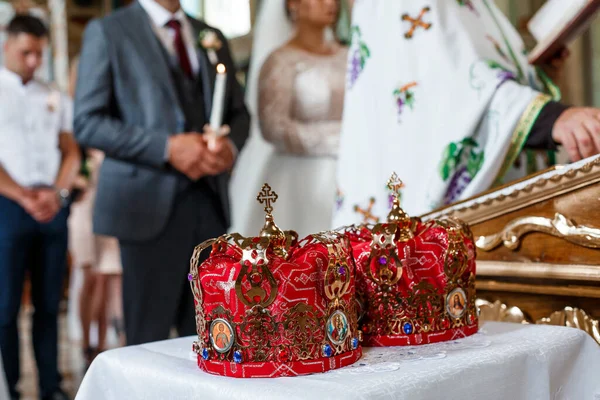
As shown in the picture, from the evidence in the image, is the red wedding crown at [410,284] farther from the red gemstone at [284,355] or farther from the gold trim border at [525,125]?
the gold trim border at [525,125]

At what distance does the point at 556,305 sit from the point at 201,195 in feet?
4.02

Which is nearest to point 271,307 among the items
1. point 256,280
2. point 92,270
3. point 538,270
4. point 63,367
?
point 256,280

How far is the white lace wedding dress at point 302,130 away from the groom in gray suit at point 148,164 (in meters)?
0.76

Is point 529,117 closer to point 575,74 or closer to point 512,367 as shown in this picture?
point 512,367

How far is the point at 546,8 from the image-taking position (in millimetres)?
2029

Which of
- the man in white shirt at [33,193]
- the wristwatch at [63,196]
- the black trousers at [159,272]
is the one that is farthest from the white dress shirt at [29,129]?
the black trousers at [159,272]

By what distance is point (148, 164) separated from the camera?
237 centimetres

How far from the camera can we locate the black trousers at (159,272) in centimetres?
233

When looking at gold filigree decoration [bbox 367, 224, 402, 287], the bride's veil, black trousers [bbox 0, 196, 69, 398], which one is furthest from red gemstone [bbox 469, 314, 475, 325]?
black trousers [bbox 0, 196, 69, 398]

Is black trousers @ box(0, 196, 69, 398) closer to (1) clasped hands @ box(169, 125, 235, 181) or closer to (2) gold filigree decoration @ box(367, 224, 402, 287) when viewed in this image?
(1) clasped hands @ box(169, 125, 235, 181)

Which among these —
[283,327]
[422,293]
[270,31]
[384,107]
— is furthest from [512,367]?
[270,31]

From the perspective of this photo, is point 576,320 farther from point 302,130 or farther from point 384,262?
point 302,130

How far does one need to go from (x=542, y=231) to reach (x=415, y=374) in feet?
1.95

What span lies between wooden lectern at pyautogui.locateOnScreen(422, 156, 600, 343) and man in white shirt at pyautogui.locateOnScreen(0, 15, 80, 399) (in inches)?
84.0
